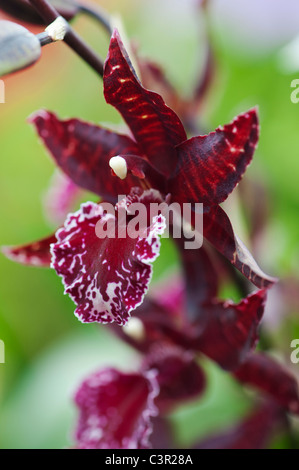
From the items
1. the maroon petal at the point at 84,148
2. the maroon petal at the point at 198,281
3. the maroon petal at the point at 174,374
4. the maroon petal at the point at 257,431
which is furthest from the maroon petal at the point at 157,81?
the maroon petal at the point at 257,431

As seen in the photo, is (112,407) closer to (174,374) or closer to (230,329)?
(174,374)

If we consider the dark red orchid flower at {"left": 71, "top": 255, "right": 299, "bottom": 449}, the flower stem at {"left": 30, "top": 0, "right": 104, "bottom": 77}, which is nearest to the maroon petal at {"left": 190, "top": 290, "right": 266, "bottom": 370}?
the dark red orchid flower at {"left": 71, "top": 255, "right": 299, "bottom": 449}

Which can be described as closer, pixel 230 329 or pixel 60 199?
pixel 230 329

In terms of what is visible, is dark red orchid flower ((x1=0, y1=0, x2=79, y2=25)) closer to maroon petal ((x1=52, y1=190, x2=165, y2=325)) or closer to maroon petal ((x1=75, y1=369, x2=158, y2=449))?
maroon petal ((x1=52, y1=190, x2=165, y2=325))

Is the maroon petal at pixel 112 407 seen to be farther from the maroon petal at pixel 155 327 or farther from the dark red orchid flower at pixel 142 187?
the dark red orchid flower at pixel 142 187

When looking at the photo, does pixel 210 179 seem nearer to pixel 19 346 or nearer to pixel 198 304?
pixel 198 304

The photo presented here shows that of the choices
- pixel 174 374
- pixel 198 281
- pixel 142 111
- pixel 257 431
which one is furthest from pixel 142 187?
→ pixel 257 431

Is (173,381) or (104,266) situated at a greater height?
(104,266)
